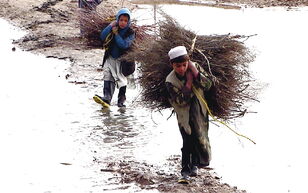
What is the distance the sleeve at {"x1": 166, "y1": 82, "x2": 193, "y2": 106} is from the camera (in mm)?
5660

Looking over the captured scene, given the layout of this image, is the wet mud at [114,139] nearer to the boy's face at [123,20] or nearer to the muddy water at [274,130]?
the muddy water at [274,130]

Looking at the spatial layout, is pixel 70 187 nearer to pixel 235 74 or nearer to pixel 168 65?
pixel 168 65

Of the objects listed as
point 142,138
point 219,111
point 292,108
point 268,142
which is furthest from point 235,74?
point 292,108

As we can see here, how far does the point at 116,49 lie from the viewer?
8.86m

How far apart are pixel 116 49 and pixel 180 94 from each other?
3326 mm

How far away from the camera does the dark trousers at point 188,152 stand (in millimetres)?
5867

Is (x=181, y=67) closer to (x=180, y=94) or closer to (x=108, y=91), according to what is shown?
(x=180, y=94)

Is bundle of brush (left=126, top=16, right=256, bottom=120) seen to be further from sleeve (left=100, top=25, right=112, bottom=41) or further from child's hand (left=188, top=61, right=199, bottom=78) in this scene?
sleeve (left=100, top=25, right=112, bottom=41)

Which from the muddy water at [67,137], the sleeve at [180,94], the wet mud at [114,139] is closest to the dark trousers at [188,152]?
the wet mud at [114,139]

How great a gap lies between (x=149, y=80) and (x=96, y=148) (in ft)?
4.10

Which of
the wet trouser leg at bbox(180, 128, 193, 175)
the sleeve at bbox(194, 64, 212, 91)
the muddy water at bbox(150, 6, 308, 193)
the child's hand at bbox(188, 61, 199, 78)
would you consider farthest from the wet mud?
the child's hand at bbox(188, 61, 199, 78)

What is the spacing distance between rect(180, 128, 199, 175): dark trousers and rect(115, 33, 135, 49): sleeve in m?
2.94

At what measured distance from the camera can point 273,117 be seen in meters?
8.27

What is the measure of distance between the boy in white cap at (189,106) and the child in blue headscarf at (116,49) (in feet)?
9.37
